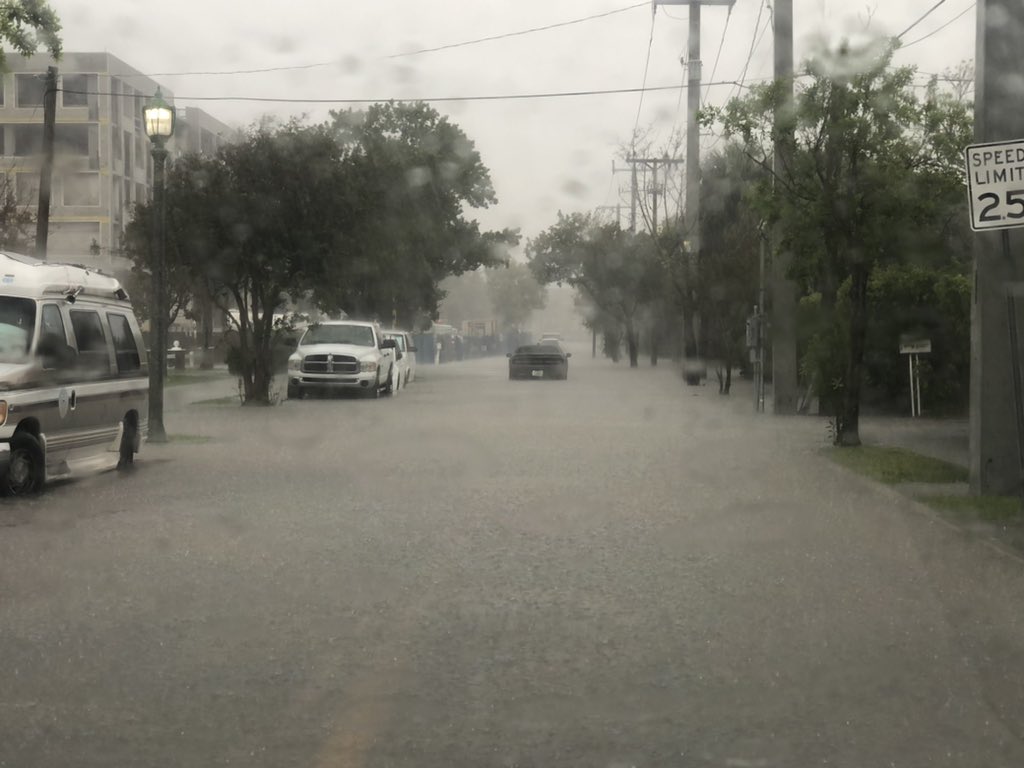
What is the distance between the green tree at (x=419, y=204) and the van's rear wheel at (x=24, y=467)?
1267 inches

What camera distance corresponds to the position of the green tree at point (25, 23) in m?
20.8

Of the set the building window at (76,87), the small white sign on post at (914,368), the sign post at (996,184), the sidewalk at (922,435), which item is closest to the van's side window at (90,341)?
the sign post at (996,184)

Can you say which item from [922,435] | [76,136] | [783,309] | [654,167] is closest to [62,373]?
[922,435]

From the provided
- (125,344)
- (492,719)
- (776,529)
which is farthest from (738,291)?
(492,719)

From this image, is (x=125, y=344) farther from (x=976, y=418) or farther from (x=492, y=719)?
(x=492, y=719)

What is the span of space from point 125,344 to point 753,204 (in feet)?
31.3

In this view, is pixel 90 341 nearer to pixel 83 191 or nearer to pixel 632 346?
pixel 632 346

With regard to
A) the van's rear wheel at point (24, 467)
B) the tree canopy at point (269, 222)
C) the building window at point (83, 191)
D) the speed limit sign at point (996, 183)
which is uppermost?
the building window at point (83, 191)

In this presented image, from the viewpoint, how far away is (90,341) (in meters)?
16.5

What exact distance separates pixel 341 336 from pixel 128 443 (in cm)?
2116

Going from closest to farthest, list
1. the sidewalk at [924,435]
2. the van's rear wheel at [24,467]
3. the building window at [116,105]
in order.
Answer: the van's rear wheel at [24,467] → the sidewalk at [924,435] → the building window at [116,105]

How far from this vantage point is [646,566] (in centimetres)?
1045

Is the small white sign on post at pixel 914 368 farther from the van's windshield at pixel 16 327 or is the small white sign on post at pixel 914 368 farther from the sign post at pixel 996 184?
the van's windshield at pixel 16 327

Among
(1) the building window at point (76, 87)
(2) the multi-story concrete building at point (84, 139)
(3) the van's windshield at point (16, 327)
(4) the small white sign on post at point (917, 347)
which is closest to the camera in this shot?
(3) the van's windshield at point (16, 327)
